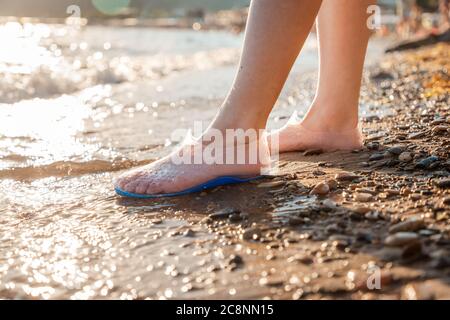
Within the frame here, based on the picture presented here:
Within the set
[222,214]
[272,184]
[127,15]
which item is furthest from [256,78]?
[127,15]

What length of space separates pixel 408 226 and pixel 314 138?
89cm

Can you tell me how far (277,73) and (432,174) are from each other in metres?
0.51

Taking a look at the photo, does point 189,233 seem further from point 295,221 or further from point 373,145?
point 373,145

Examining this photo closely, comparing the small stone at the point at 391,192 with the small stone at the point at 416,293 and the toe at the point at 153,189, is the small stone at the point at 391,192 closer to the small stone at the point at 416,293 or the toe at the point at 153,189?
the small stone at the point at 416,293

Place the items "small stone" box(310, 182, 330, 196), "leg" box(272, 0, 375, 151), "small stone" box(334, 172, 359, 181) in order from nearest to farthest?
"small stone" box(310, 182, 330, 196), "small stone" box(334, 172, 359, 181), "leg" box(272, 0, 375, 151)

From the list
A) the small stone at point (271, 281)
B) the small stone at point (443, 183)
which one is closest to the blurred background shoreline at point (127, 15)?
the small stone at point (443, 183)

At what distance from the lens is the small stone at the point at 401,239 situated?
3.48ft

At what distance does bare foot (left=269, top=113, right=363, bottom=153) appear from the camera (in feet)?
6.37

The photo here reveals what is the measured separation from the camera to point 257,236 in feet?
3.98

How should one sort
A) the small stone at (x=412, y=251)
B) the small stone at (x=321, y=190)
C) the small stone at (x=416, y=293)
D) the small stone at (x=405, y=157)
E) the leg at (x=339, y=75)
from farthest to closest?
the leg at (x=339, y=75)
the small stone at (x=405, y=157)
the small stone at (x=321, y=190)
the small stone at (x=412, y=251)
the small stone at (x=416, y=293)

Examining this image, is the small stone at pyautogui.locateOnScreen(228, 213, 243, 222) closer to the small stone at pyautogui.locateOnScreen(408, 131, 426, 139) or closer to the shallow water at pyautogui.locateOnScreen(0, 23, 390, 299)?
the shallow water at pyautogui.locateOnScreen(0, 23, 390, 299)

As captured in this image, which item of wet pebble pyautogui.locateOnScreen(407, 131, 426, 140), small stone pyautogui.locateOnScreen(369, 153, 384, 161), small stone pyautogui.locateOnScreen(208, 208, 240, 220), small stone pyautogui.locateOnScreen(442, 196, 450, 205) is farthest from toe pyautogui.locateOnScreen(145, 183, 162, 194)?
wet pebble pyautogui.locateOnScreen(407, 131, 426, 140)
